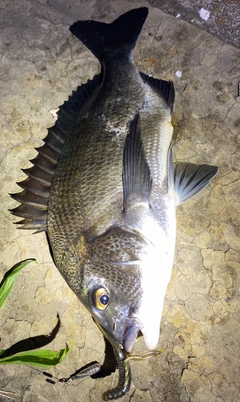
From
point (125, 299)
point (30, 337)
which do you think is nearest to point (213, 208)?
point (125, 299)

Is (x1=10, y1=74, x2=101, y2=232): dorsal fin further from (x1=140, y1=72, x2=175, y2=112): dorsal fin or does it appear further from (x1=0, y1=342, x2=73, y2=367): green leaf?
(x1=0, y1=342, x2=73, y2=367): green leaf

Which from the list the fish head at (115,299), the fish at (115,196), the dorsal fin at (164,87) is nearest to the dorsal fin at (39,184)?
the fish at (115,196)

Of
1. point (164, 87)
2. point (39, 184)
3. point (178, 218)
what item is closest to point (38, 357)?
point (39, 184)

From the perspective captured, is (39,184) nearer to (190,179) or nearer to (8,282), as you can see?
(8,282)


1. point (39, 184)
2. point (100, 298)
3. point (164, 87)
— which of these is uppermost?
point (164, 87)

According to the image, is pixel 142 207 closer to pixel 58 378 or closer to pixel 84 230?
pixel 84 230

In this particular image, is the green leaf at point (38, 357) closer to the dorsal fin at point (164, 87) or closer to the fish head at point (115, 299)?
the fish head at point (115, 299)
